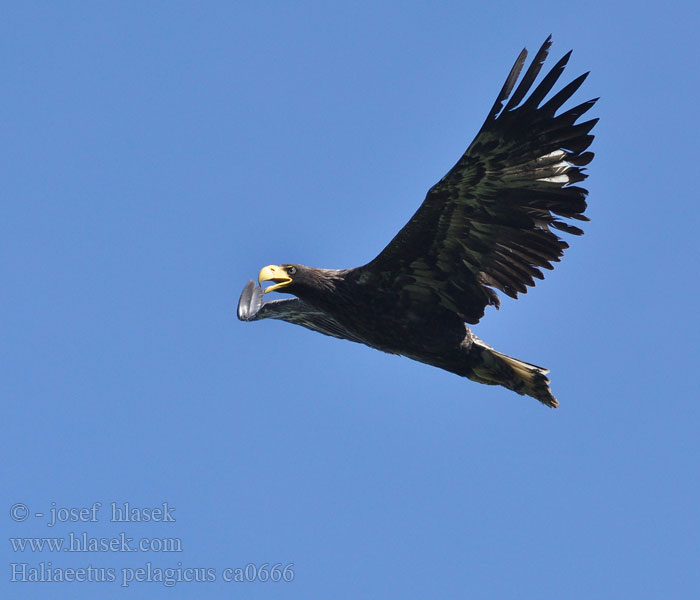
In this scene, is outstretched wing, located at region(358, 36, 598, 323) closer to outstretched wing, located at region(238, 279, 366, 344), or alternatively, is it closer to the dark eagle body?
the dark eagle body

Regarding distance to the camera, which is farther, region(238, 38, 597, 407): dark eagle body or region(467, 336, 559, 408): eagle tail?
region(467, 336, 559, 408): eagle tail

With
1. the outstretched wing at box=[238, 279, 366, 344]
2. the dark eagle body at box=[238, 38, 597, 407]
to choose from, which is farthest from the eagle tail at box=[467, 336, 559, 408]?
the outstretched wing at box=[238, 279, 366, 344]

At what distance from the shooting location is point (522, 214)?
1214 centimetres

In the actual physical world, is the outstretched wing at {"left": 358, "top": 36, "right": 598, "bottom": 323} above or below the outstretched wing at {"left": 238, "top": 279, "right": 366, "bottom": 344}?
below

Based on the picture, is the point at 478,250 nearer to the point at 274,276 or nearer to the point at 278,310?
the point at 274,276

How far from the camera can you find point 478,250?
488 inches

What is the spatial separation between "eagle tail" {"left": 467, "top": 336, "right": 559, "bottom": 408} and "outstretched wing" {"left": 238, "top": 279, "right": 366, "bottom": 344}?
186cm

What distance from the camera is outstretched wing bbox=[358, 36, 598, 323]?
11680 millimetres

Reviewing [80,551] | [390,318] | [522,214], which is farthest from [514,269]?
[80,551]

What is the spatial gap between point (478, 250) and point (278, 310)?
297 centimetres

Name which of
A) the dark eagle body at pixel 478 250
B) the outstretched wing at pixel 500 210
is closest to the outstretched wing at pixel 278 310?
the dark eagle body at pixel 478 250

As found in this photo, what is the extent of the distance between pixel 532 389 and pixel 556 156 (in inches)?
98.1

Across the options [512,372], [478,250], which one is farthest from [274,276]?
[512,372]

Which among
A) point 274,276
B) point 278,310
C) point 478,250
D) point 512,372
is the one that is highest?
point 278,310
